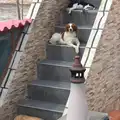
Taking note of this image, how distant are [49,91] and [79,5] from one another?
189 cm

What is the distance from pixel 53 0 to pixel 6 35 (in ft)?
4.64

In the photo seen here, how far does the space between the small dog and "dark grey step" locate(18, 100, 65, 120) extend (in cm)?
194

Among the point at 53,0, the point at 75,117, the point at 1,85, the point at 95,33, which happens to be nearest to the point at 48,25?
the point at 53,0

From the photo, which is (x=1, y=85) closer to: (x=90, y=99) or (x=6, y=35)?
(x=6, y=35)

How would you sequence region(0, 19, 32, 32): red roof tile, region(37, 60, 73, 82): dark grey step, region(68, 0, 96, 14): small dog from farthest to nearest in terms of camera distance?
region(68, 0, 96, 14): small dog < region(37, 60, 73, 82): dark grey step < region(0, 19, 32, 32): red roof tile

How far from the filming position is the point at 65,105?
17.1ft

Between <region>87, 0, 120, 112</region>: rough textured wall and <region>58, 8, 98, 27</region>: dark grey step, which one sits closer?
<region>87, 0, 120, 112</region>: rough textured wall

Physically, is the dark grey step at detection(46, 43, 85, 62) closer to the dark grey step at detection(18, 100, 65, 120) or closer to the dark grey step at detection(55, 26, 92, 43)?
the dark grey step at detection(55, 26, 92, 43)

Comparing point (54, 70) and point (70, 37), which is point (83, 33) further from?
point (54, 70)

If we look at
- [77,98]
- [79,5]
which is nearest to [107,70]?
[79,5]

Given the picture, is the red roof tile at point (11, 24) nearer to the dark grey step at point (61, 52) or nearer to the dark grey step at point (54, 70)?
the dark grey step at point (61, 52)

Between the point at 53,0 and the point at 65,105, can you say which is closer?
the point at 65,105

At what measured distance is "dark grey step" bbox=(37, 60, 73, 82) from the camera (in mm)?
5512

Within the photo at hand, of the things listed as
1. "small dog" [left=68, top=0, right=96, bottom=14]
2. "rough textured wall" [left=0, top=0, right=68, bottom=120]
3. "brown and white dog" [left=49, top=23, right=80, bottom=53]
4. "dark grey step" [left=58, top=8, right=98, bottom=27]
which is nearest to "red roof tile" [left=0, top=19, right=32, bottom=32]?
"rough textured wall" [left=0, top=0, right=68, bottom=120]
